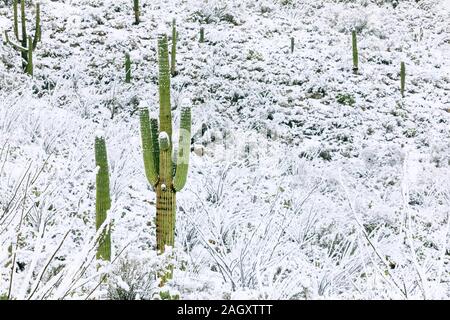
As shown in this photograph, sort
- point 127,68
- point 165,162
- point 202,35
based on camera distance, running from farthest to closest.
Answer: point 202,35 → point 127,68 → point 165,162

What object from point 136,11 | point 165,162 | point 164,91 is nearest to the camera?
point 165,162

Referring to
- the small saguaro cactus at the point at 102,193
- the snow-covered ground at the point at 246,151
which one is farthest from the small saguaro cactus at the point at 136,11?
the small saguaro cactus at the point at 102,193

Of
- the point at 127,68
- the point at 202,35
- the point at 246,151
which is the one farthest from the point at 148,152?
the point at 202,35

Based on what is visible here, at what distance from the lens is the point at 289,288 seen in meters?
2.72

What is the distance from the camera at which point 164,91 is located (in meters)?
3.12

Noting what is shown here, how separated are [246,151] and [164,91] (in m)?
5.59

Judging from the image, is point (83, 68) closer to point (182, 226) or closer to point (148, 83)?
point (148, 83)

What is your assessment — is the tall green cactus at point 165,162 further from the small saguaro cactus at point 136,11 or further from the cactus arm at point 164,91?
the small saguaro cactus at point 136,11

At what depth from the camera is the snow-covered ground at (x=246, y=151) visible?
2717 mm

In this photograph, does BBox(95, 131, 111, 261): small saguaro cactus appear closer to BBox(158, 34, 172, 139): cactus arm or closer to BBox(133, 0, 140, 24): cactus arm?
BBox(158, 34, 172, 139): cactus arm

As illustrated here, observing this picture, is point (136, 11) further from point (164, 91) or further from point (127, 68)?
point (164, 91)
